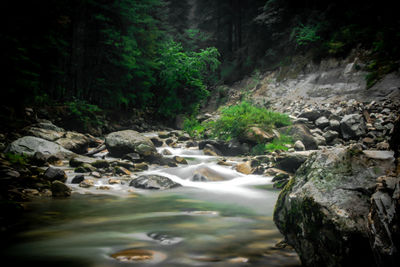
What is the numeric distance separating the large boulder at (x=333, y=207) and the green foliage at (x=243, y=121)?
6.60 metres

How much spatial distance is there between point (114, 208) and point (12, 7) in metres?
7.48

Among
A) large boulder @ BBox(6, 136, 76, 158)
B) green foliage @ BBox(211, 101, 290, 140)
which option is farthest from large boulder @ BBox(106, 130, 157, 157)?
green foliage @ BBox(211, 101, 290, 140)

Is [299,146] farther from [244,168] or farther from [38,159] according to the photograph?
[38,159]

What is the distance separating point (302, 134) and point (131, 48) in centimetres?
895

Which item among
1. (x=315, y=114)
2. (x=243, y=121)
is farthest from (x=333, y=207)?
(x=315, y=114)

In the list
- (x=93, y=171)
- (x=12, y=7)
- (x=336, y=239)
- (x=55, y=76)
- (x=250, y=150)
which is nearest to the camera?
(x=336, y=239)

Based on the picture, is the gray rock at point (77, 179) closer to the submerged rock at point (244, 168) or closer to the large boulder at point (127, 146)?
the large boulder at point (127, 146)

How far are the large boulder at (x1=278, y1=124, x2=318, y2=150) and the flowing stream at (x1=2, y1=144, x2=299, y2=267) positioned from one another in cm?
330

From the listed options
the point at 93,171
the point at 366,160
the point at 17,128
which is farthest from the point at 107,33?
the point at 366,160

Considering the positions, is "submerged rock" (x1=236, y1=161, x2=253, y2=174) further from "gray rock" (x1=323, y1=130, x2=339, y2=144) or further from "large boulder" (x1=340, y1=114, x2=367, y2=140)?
"large boulder" (x1=340, y1=114, x2=367, y2=140)

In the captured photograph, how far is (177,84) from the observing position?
1557 cm

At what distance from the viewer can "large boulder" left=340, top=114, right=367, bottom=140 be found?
25.8ft

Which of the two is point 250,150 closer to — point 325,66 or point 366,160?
point 366,160

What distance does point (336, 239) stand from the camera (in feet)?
5.74
